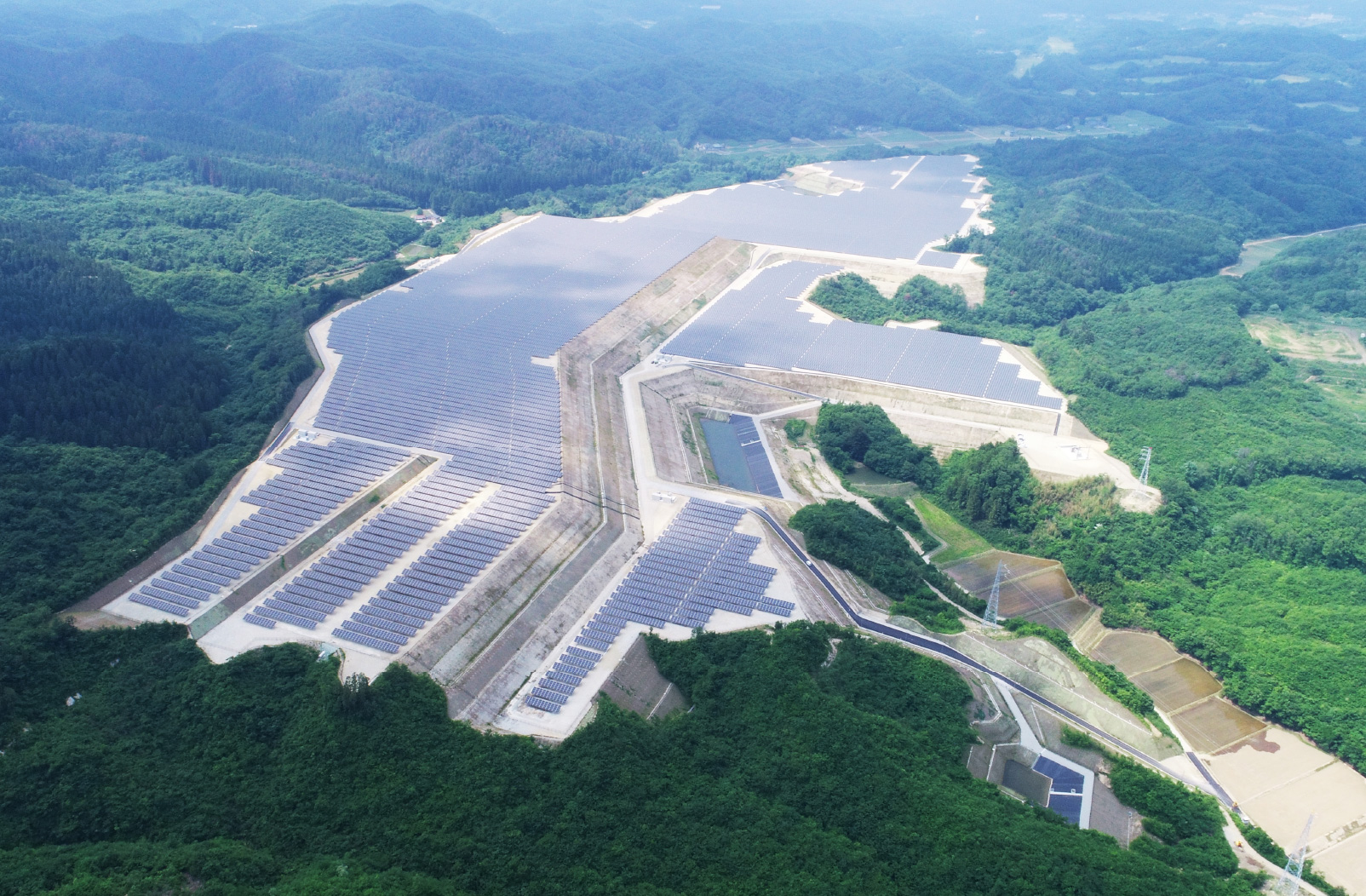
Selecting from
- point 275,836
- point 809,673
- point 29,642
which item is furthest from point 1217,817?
point 29,642

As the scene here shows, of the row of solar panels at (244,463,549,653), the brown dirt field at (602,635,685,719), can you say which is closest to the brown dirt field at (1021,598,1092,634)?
the brown dirt field at (602,635,685,719)

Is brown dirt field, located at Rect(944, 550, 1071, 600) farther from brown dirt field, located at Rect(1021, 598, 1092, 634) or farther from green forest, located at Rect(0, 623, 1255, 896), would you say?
green forest, located at Rect(0, 623, 1255, 896)

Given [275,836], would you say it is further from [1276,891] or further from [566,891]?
[1276,891]

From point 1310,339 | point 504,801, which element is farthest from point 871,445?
point 1310,339

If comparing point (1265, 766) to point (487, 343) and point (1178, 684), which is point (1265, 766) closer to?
point (1178, 684)

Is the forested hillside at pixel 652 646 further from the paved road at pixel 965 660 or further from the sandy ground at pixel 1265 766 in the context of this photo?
the paved road at pixel 965 660

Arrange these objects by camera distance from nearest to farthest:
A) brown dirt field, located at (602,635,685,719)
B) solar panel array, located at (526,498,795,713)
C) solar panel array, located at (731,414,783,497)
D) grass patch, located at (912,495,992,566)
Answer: brown dirt field, located at (602,635,685,719) < solar panel array, located at (526,498,795,713) < grass patch, located at (912,495,992,566) < solar panel array, located at (731,414,783,497)
